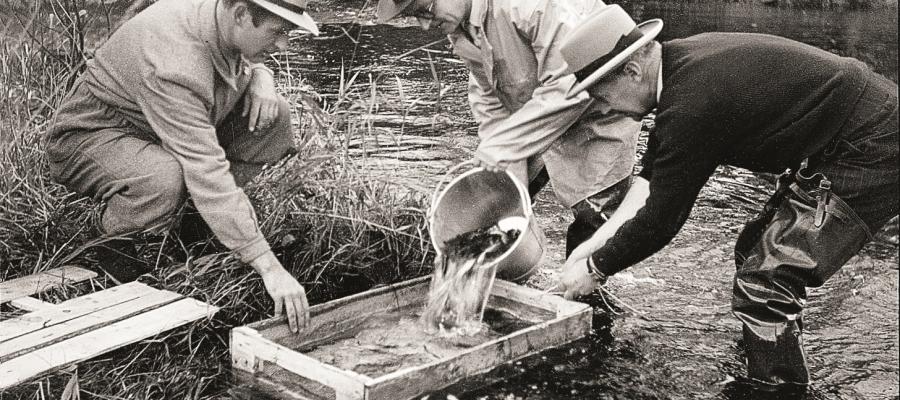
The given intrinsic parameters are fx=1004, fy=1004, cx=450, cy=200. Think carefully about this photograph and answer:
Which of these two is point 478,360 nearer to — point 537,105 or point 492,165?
point 492,165

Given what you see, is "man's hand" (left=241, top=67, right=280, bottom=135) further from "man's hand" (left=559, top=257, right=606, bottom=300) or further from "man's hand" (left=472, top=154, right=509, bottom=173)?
"man's hand" (left=559, top=257, right=606, bottom=300)

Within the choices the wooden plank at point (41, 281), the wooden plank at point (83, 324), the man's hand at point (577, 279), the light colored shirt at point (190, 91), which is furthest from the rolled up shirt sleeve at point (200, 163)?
the man's hand at point (577, 279)

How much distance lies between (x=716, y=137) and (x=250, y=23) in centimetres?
158

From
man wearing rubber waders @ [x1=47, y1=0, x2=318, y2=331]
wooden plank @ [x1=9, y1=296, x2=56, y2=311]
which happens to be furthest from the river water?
wooden plank @ [x1=9, y1=296, x2=56, y2=311]

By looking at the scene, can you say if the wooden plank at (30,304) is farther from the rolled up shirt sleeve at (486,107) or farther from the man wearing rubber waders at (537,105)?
the rolled up shirt sleeve at (486,107)

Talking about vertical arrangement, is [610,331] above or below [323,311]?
below

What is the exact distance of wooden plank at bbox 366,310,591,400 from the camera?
10.1 feet

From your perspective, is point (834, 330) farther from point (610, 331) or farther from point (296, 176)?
point (296, 176)

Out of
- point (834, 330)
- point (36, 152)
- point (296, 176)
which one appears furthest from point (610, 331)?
point (36, 152)

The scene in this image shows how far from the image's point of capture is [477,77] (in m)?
4.52

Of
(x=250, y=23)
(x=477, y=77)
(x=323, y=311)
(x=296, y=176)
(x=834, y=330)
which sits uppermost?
(x=250, y=23)

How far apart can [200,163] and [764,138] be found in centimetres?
187

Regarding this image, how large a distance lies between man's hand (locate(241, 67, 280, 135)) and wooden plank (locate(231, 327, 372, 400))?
95 centimetres

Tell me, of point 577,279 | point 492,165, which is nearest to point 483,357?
point 577,279
